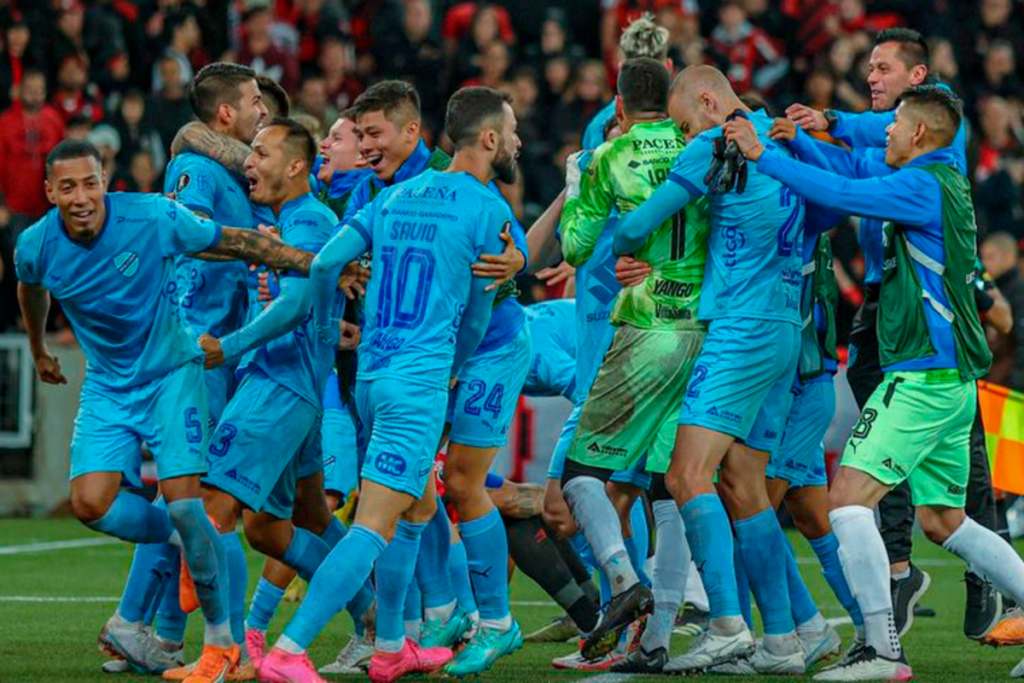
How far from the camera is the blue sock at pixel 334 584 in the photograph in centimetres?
670

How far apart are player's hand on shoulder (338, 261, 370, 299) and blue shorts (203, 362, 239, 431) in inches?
26.2

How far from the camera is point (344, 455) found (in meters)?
9.20

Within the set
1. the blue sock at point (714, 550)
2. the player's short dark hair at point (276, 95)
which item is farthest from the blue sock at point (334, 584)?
the player's short dark hair at point (276, 95)

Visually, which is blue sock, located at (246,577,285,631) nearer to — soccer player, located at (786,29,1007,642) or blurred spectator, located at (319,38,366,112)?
soccer player, located at (786,29,1007,642)

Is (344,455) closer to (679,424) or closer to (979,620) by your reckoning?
(679,424)

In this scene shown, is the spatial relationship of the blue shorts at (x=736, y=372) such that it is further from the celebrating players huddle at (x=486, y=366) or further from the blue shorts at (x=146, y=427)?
the blue shorts at (x=146, y=427)

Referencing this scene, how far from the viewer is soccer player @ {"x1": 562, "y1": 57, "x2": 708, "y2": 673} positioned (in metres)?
7.94

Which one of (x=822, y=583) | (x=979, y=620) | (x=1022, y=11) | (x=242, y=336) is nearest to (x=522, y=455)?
(x=822, y=583)

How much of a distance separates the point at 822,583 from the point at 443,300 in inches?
Result: 226

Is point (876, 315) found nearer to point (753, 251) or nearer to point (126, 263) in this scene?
point (753, 251)

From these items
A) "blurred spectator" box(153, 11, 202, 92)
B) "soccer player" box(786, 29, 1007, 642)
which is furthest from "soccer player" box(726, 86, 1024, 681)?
"blurred spectator" box(153, 11, 202, 92)

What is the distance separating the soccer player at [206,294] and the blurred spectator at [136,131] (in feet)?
27.4

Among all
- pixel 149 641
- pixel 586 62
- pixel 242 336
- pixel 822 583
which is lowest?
pixel 822 583

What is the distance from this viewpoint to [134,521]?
24.4ft
